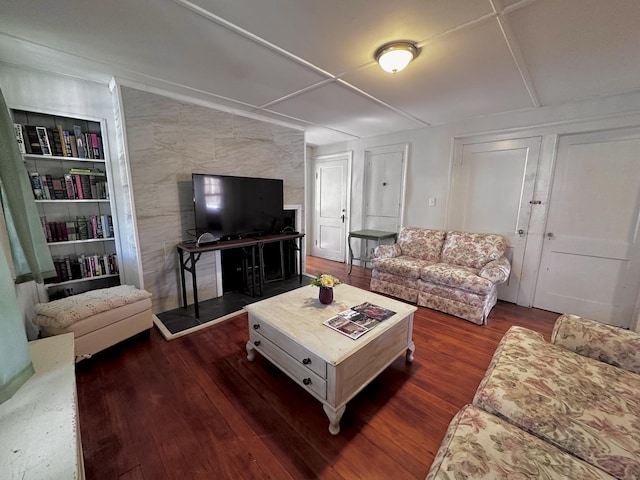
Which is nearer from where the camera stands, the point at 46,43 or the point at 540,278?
the point at 46,43

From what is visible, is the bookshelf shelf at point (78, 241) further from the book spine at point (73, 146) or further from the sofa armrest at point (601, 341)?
the sofa armrest at point (601, 341)

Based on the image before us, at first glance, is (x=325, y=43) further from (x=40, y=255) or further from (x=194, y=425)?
A: (x=194, y=425)

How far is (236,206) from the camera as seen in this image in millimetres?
3049

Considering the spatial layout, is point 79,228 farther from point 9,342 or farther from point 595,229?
point 595,229

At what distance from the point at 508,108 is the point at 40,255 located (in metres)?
4.32

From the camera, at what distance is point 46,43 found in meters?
1.76

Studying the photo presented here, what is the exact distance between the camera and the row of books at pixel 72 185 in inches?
89.9

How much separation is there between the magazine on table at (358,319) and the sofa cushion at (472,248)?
6.04 ft

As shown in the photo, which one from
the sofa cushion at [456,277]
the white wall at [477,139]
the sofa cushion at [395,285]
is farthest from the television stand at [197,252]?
the white wall at [477,139]

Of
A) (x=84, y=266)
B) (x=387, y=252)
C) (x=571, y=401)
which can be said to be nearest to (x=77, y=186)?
(x=84, y=266)

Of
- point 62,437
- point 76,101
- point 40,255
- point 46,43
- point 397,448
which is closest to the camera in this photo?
point 62,437

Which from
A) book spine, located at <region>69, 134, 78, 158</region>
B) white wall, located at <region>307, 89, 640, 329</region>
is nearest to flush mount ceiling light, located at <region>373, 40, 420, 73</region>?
white wall, located at <region>307, 89, 640, 329</region>

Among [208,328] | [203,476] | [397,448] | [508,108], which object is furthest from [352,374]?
[508,108]

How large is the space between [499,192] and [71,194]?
467 cm
